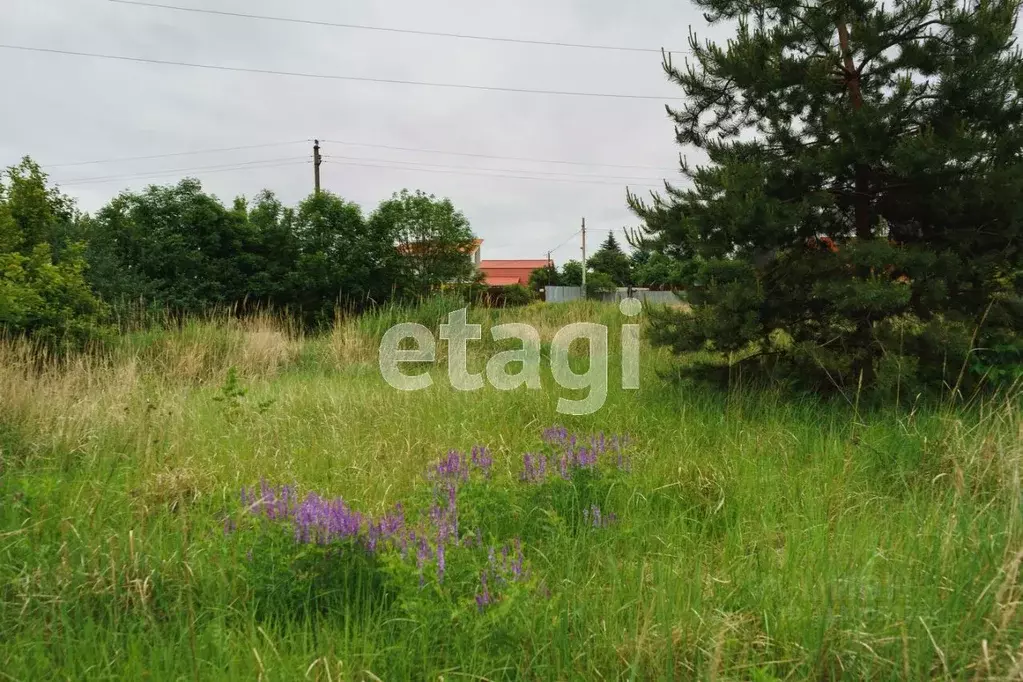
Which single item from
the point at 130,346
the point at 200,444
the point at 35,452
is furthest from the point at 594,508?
the point at 130,346

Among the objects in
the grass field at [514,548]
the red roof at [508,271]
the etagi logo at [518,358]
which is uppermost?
the red roof at [508,271]

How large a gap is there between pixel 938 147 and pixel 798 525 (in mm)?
2504

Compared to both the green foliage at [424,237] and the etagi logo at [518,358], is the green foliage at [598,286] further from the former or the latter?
the etagi logo at [518,358]

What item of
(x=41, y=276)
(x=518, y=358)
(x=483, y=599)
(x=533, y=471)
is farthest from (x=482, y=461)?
(x=41, y=276)

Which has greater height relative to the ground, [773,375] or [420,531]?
[773,375]

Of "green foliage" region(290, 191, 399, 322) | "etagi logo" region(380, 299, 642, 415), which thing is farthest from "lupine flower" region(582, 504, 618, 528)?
"green foliage" region(290, 191, 399, 322)

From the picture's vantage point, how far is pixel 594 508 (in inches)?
85.8

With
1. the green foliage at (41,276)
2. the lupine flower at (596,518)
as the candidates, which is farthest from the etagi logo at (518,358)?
the green foliage at (41,276)

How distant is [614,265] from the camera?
121 ft

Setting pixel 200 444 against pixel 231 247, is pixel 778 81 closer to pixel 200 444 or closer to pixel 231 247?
pixel 200 444

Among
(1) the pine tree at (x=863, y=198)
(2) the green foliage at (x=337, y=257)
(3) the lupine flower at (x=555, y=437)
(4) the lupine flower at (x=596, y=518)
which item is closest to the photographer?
(4) the lupine flower at (x=596, y=518)

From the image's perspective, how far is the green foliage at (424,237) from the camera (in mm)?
14469

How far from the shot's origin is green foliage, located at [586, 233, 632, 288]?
36125mm

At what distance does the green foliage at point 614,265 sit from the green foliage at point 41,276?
30.4 meters
